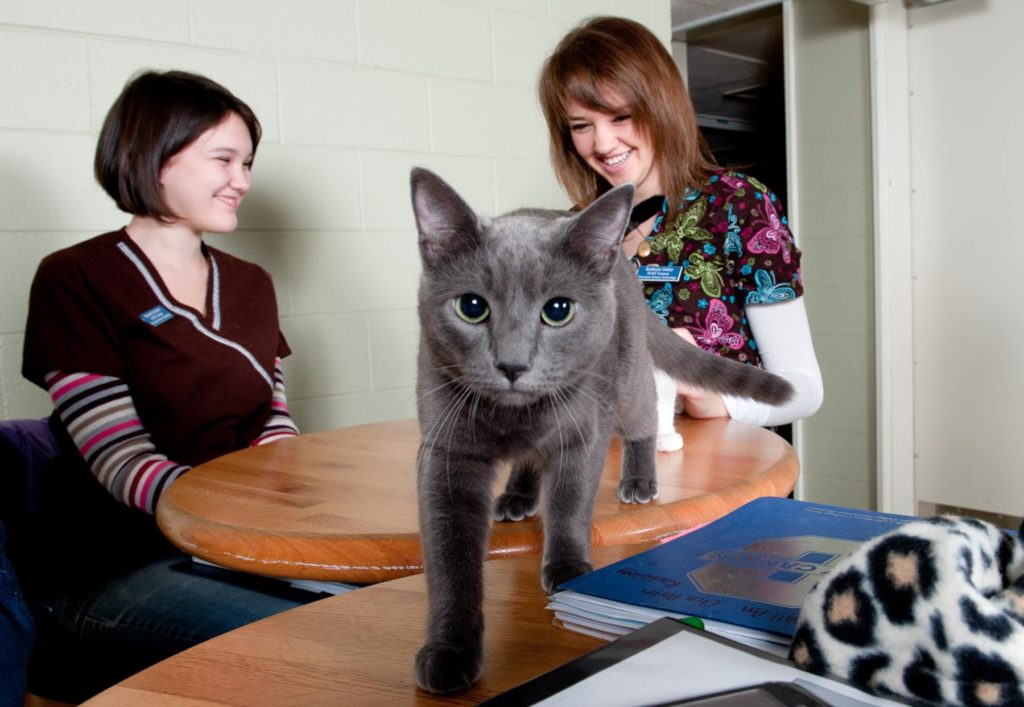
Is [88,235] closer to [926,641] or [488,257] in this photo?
[488,257]

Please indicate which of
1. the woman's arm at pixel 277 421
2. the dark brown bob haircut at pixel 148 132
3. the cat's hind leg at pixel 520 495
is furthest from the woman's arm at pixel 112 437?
the cat's hind leg at pixel 520 495

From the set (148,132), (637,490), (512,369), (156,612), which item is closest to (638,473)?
(637,490)

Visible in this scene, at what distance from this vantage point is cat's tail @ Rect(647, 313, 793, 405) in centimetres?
126

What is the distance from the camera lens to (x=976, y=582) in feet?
1.59

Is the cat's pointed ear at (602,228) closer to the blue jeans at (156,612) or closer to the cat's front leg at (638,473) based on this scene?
the cat's front leg at (638,473)

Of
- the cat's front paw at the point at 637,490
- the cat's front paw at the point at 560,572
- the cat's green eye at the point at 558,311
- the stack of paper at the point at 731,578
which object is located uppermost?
the cat's green eye at the point at 558,311

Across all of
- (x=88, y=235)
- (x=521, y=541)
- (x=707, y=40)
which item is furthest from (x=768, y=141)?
(x=521, y=541)

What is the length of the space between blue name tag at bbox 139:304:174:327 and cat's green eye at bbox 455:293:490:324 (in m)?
1.04

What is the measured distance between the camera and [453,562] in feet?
2.45

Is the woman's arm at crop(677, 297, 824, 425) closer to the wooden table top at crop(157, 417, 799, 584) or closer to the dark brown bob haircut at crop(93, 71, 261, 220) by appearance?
the wooden table top at crop(157, 417, 799, 584)

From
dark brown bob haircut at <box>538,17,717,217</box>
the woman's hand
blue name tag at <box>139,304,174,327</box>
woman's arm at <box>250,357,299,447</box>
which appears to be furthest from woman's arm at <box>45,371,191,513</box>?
dark brown bob haircut at <box>538,17,717,217</box>

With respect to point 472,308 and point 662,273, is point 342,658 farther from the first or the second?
point 662,273

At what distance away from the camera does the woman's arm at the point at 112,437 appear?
1.48 meters

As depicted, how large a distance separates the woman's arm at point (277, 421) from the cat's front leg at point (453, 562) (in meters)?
1.03
